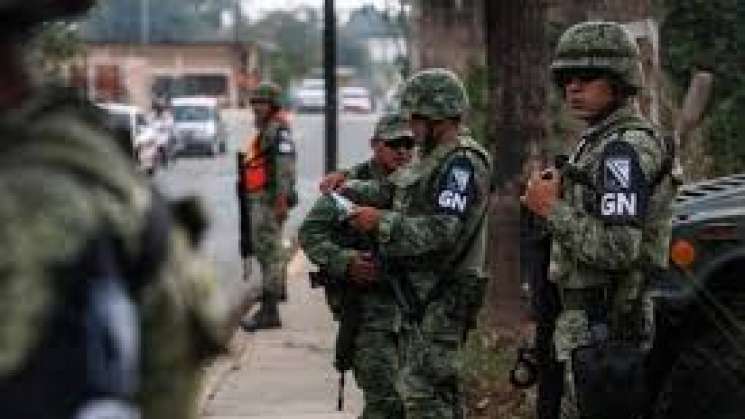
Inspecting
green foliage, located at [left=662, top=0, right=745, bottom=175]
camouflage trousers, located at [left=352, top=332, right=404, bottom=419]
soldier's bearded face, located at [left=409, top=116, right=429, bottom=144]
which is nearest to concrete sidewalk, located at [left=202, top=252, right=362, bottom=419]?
camouflage trousers, located at [left=352, top=332, right=404, bottom=419]

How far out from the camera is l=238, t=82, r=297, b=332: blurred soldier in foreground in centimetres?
1143

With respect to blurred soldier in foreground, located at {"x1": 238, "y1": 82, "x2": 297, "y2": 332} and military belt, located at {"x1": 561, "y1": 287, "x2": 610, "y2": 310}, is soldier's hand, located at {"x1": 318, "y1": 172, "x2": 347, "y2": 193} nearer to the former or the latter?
military belt, located at {"x1": 561, "y1": 287, "x2": 610, "y2": 310}

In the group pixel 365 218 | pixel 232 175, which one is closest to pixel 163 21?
pixel 232 175

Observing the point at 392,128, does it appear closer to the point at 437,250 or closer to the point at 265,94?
the point at 437,250

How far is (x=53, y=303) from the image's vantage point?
1797 mm

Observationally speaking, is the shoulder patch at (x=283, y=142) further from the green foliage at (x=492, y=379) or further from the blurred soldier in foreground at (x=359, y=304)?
the blurred soldier in foreground at (x=359, y=304)

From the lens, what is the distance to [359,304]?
20.5 ft

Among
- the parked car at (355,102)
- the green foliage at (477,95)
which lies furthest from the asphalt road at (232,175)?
the parked car at (355,102)

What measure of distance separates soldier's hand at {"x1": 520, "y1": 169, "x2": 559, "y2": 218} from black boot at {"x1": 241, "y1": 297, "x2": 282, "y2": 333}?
659cm

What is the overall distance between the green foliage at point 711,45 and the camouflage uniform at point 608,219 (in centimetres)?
935

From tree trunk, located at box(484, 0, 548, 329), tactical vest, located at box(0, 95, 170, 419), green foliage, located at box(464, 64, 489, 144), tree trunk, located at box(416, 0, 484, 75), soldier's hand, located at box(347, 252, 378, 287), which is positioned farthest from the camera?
tree trunk, located at box(416, 0, 484, 75)

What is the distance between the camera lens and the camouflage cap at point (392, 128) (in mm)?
6418

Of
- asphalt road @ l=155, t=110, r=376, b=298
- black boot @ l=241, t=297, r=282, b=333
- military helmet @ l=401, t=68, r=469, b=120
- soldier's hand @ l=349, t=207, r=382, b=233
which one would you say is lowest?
asphalt road @ l=155, t=110, r=376, b=298

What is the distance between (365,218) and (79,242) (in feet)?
13.2
